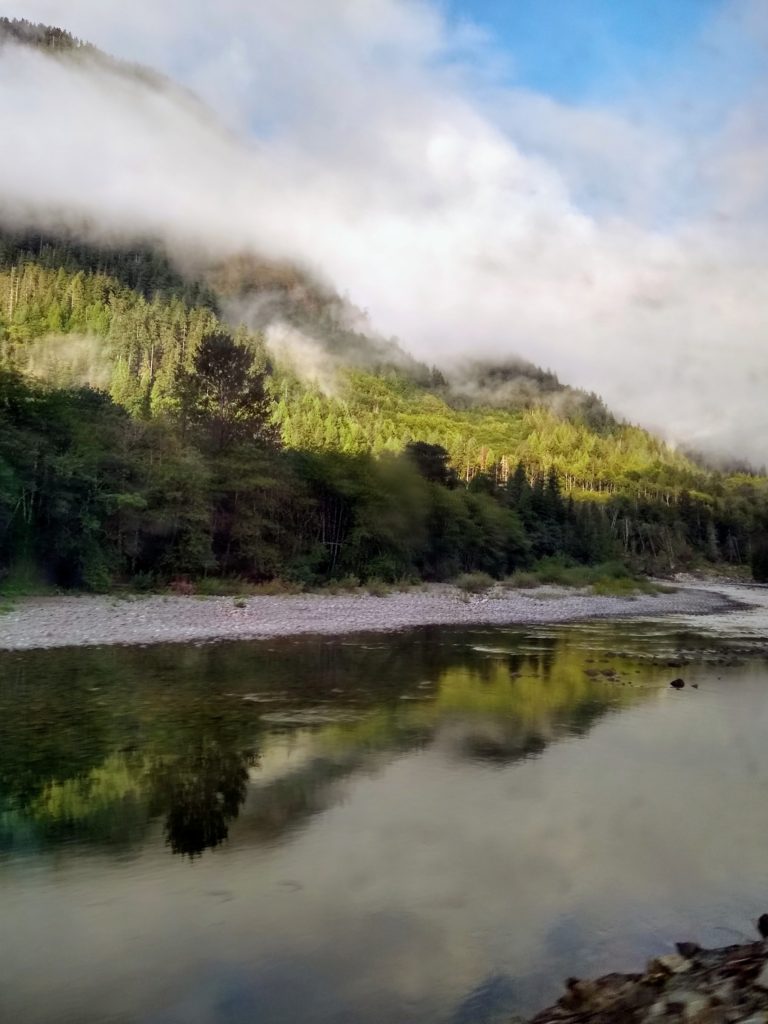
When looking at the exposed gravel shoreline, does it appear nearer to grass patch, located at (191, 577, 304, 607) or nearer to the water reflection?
grass patch, located at (191, 577, 304, 607)

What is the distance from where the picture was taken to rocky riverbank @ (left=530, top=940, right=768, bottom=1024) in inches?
199

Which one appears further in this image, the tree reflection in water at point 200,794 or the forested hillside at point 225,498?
the forested hillside at point 225,498

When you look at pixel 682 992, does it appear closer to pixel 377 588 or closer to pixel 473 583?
pixel 377 588

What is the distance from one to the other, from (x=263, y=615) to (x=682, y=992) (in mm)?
30739

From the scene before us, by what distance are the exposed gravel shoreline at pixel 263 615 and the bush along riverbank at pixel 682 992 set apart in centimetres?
2095

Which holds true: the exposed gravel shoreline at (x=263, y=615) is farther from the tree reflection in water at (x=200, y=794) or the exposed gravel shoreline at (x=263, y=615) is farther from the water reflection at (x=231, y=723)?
the tree reflection in water at (x=200, y=794)

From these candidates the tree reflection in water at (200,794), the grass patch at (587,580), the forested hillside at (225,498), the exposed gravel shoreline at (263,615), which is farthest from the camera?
the grass patch at (587,580)

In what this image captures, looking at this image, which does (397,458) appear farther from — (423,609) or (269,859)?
(269,859)

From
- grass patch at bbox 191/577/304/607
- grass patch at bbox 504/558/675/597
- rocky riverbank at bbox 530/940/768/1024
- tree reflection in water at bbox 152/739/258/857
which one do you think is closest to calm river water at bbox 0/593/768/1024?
tree reflection in water at bbox 152/739/258/857

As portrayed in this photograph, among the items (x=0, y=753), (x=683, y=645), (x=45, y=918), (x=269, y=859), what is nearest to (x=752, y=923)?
(x=269, y=859)

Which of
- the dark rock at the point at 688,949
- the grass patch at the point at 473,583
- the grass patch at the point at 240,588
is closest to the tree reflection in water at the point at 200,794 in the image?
→ the dark rock at the point at 688,949

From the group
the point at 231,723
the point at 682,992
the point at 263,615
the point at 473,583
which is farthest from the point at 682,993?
the point at 473,583

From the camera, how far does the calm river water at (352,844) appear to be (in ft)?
21.2

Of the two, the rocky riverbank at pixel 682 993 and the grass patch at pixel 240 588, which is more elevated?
the grass patch at pixel 240 588
